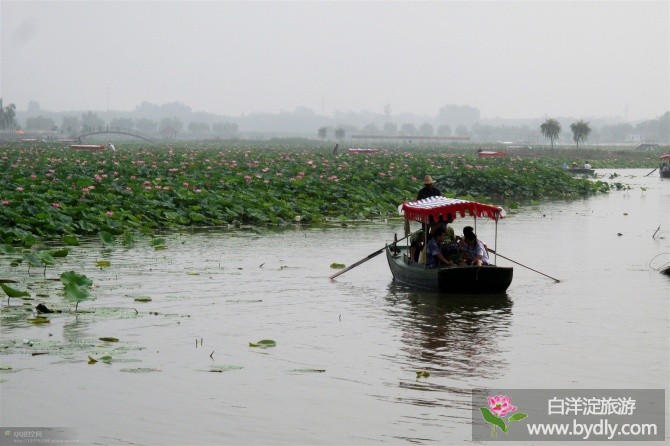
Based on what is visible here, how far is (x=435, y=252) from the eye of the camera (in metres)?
15.0

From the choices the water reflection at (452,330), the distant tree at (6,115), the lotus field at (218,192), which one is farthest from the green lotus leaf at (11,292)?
the distant tree at (6,115)

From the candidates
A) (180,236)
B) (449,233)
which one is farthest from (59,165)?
(449,233)

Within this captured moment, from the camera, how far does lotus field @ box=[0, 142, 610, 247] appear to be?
20688 mm

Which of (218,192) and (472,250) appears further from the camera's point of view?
(218,192)

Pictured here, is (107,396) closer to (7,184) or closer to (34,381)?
(34,381)

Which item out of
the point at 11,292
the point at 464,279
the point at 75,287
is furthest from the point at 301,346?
the point at 464,279

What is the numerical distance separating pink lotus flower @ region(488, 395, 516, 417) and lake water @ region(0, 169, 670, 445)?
281mm

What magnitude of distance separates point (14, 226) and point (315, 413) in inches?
500

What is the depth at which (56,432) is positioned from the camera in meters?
7.98

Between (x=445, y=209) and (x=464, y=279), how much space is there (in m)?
1.11

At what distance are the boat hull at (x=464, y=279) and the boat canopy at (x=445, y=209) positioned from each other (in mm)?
828

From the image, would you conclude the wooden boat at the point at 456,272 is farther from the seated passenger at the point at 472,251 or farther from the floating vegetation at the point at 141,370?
the floating vegetation at the point at 141,370

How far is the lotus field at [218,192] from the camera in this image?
20688mm

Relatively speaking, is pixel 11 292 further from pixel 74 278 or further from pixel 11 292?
pixel 74 278
